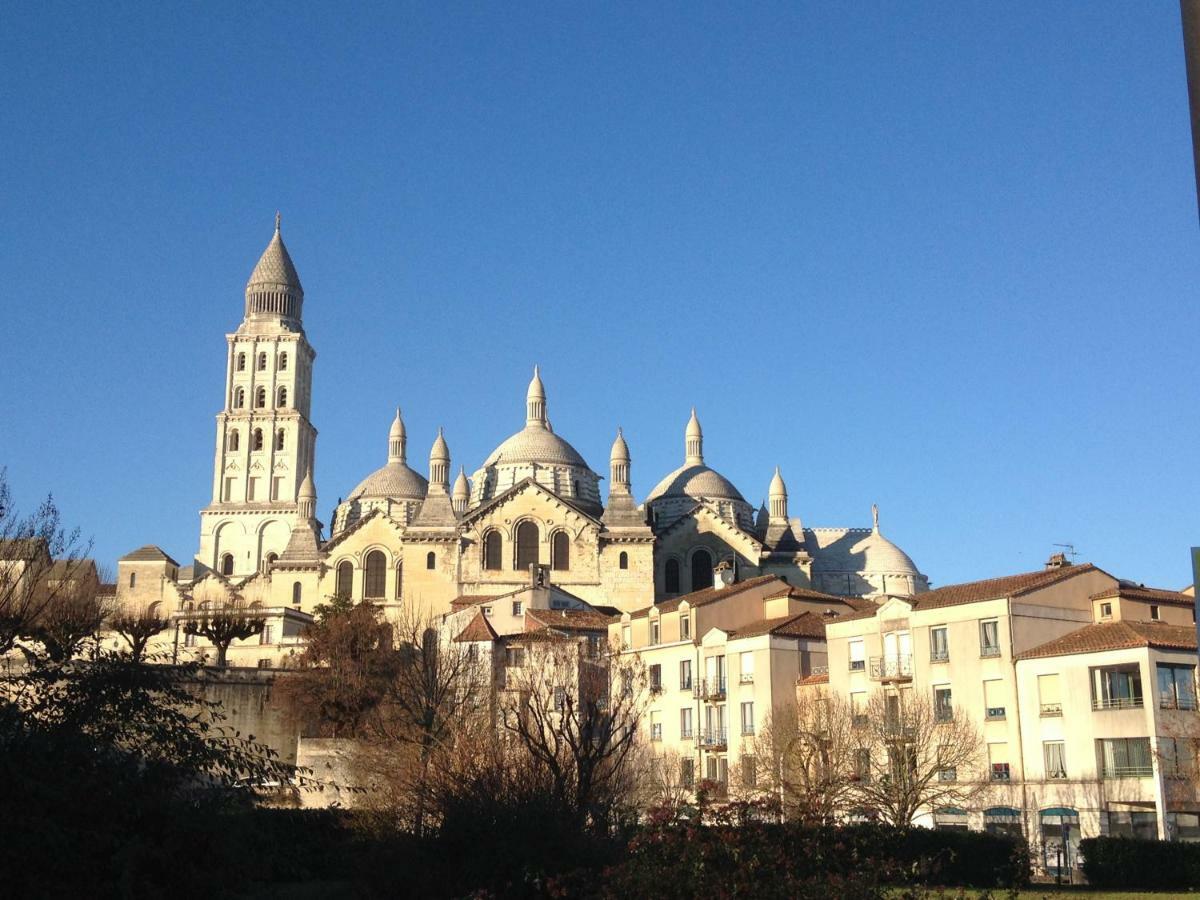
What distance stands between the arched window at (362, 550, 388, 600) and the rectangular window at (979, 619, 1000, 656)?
4960 centimetres

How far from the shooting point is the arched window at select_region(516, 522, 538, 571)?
78438 millimetres

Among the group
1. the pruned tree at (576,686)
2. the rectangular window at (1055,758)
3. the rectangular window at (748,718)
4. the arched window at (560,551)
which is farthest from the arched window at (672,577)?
the rectangular window at (1055,758)

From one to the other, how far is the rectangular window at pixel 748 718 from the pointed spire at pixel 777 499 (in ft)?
159

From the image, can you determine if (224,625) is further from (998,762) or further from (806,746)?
(998,762)

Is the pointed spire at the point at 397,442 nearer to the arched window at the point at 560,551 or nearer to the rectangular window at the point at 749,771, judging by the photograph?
the arched window at the point at 560,551

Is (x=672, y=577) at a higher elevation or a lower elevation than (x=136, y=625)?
higher

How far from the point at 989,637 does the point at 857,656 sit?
4.61m

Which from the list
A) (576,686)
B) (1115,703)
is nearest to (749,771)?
(576,686)

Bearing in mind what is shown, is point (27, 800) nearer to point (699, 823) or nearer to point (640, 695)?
point (699, 823)

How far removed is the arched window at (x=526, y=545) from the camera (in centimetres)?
7844

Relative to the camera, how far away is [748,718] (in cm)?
4412

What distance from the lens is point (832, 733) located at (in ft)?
126

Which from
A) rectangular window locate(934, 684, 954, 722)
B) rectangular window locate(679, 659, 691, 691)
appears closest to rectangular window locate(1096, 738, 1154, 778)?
rectangular window locate(934, 684, 954, 722)

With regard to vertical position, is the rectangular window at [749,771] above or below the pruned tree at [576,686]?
below
